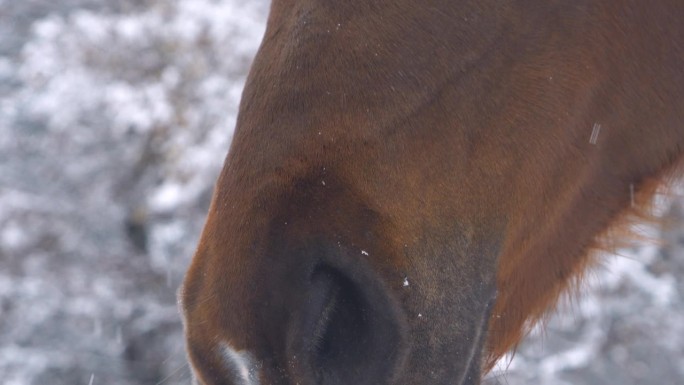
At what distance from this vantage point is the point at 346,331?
3.76 ft

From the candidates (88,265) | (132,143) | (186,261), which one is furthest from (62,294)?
(132,143)

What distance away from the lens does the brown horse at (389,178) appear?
110 centimetres

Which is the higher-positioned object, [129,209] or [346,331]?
[129,209]

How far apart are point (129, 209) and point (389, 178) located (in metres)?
2.38

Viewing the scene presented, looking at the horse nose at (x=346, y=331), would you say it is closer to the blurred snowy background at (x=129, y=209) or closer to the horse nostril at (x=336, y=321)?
the horse nostril at (x=336, y=321)

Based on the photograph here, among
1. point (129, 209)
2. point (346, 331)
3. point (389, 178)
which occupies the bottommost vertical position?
point (346, 331)

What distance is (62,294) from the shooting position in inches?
118

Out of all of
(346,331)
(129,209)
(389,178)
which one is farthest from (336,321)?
(129,209)

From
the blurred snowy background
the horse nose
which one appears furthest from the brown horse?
the blurred snowy background

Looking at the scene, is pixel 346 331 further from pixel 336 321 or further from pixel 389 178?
pixel 389 178

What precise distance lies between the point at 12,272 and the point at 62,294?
8.3 inches

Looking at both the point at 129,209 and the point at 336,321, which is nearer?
→ the point at 336,321

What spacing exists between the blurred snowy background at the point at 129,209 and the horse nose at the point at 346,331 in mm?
1551

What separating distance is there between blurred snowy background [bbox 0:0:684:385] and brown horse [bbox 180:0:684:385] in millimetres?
1455
